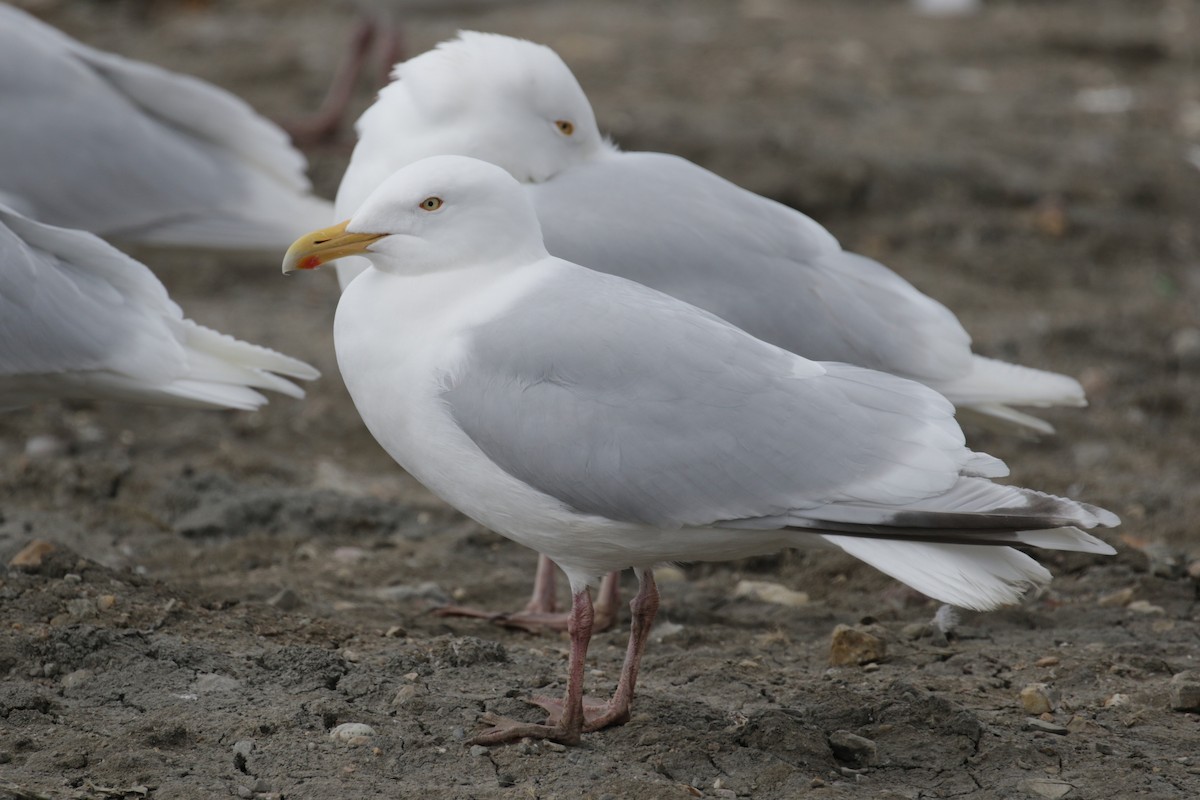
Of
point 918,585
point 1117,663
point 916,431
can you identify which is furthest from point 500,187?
point 1117,663

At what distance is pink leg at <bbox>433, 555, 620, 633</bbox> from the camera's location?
4430mm

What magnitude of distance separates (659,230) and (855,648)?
1.25 meters

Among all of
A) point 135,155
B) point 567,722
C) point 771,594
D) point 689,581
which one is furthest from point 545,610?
point 135,155

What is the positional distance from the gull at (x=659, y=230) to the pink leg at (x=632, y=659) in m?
0.84

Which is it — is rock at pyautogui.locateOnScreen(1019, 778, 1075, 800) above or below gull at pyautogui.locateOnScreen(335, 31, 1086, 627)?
below

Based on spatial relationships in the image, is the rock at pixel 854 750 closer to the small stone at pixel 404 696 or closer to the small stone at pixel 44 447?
the small stone at pixel 404 696

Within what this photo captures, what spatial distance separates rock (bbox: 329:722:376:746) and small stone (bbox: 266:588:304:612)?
35.2 inches

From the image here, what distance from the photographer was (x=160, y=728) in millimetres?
3328

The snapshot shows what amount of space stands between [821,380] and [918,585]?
54 cm

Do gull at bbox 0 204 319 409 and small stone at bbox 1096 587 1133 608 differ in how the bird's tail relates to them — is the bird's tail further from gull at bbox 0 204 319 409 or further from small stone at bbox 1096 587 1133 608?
gull at bbox 0 204 319 409

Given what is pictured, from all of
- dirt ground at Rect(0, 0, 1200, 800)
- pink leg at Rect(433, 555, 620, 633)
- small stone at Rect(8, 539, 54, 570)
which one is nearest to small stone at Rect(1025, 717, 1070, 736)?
dirt ground at Rect(0, 0, 1200, 800)

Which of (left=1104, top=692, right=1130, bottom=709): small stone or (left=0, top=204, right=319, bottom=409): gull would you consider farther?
(left=0, top=204, right=319, bottom=409): gull

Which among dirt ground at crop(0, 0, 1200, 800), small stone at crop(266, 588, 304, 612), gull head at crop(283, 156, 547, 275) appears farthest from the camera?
small stone at crop(266, 588, 304, 612)

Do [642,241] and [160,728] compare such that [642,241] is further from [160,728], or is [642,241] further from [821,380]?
[160,728]
